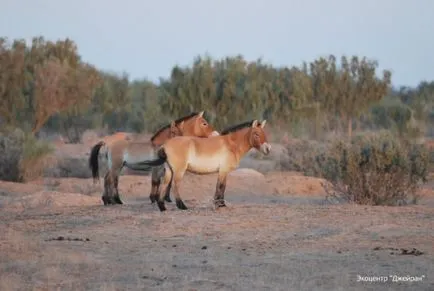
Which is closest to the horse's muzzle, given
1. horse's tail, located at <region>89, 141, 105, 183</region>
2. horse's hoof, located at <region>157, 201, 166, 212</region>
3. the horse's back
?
the horse's back

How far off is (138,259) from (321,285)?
2564 mm

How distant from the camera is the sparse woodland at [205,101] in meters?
37.4

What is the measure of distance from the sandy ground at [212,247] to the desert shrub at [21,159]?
8.58 meters

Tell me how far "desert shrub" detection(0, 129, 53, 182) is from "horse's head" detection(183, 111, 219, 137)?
10243mm

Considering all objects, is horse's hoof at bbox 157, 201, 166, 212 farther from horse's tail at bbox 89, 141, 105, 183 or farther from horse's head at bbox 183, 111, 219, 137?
horse's tail at bbox 89, 141, 105, 183

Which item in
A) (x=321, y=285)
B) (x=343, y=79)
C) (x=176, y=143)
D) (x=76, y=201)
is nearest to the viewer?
(x=321, y=285)

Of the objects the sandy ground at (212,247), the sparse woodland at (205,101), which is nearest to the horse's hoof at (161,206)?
the sandy ground at (212,247)

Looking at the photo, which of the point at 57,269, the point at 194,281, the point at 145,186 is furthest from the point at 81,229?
the point at 145,186

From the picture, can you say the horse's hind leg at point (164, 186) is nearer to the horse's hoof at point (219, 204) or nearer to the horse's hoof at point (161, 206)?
the horse's hoof at point (161, 206)

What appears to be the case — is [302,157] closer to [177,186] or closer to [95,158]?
[95,158]

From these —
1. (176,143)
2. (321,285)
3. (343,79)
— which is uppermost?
(343,79)

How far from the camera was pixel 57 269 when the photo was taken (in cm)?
1023

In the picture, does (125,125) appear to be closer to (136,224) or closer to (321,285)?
(136,224)

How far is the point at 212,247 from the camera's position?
1183cm
